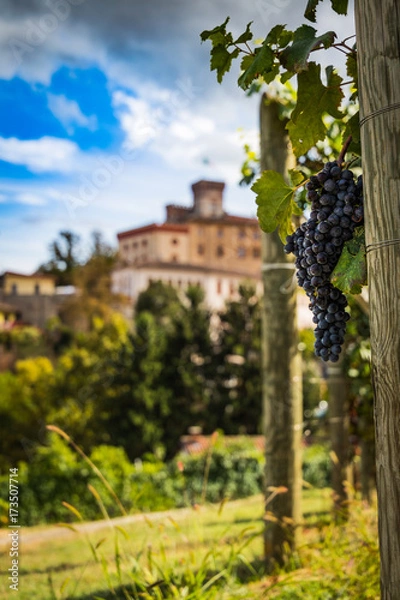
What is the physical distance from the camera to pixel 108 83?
29.5 meters

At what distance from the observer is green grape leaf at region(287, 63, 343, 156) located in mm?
1314

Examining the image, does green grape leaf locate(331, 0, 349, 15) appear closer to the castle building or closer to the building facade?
the building facade

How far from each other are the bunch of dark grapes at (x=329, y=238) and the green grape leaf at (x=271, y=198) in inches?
4.4

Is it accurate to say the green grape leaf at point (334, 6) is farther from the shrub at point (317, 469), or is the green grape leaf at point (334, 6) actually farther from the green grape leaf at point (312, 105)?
the shrub at point (317, 469)

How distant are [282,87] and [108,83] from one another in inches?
1088

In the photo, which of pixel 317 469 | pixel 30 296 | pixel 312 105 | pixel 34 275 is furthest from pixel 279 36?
pixel 34 275

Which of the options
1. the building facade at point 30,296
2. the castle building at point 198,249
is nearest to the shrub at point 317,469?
the building facade at point 30,296

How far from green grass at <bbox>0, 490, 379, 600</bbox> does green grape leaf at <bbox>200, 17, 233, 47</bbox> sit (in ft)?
4.70

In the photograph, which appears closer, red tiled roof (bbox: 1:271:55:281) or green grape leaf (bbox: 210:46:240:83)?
green grape leaf (bbox: 210:46:240:83)

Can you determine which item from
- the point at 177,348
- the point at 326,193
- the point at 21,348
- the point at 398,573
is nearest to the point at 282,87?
the point at 326,193

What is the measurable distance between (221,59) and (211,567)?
8.94ft

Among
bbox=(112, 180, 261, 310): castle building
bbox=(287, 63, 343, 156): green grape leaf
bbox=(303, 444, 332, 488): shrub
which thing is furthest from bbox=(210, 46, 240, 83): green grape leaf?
bbox=(112, 180, 261, 310): castle building

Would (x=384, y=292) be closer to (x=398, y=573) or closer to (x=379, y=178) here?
(x=379, y=178)

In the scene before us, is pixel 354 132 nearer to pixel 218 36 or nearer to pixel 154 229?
pixel 218 36
